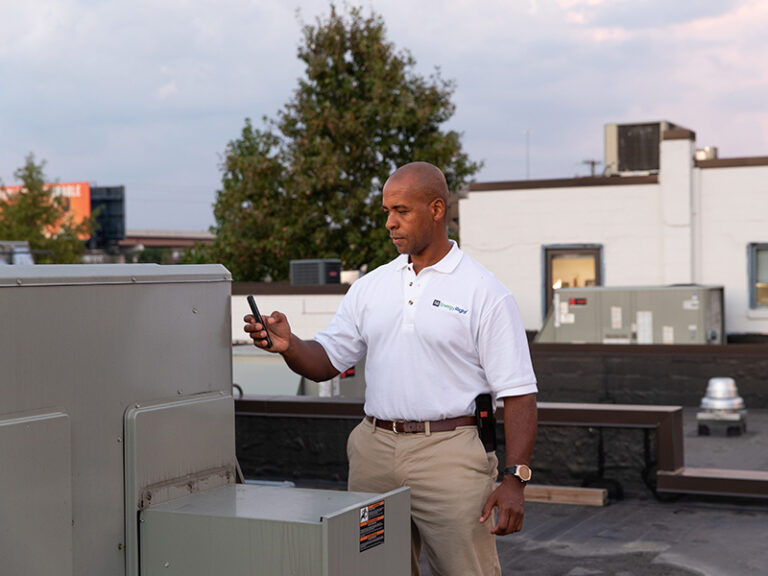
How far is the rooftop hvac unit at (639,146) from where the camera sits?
26.2 meters

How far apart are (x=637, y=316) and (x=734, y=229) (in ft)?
14.8

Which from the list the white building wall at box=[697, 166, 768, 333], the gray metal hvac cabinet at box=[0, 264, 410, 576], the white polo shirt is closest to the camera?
the gray metal hvac cabinet at box=[0, 264, 410, 576]

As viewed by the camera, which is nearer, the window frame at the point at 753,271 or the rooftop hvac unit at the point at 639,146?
the window frame at the point at 753,271

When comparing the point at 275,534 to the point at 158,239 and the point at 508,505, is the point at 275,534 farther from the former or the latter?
the point at 158,239

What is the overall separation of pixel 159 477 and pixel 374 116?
91.4 ft

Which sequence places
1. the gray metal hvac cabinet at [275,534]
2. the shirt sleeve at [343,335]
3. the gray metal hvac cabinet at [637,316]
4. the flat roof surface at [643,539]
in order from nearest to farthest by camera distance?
the gray metal hvac cabinet at [275,534] → the shirt sleeve at [343,335] → the flat roof surface at [643,539] → the gray metal hvac cabinet at [637,316]

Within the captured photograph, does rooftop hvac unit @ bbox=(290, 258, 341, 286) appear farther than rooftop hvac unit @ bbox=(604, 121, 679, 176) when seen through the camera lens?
No

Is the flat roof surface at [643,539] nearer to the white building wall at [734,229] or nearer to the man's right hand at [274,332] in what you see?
the man's right hand at [274,332]

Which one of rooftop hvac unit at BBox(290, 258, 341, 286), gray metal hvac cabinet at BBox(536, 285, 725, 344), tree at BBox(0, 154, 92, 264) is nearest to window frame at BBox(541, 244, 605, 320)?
gray metal hvac cabinet at BBox(536, 285, 725, 344)

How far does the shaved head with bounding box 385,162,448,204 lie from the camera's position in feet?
12.5

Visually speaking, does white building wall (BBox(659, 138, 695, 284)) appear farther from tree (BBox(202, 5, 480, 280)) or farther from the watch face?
the watch face

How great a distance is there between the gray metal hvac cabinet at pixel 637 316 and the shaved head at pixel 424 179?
1703cm

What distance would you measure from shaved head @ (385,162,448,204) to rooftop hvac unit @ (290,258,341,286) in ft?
58.0

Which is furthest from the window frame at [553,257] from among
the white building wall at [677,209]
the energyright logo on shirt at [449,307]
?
the energyright logo on shirt at [449,307]
